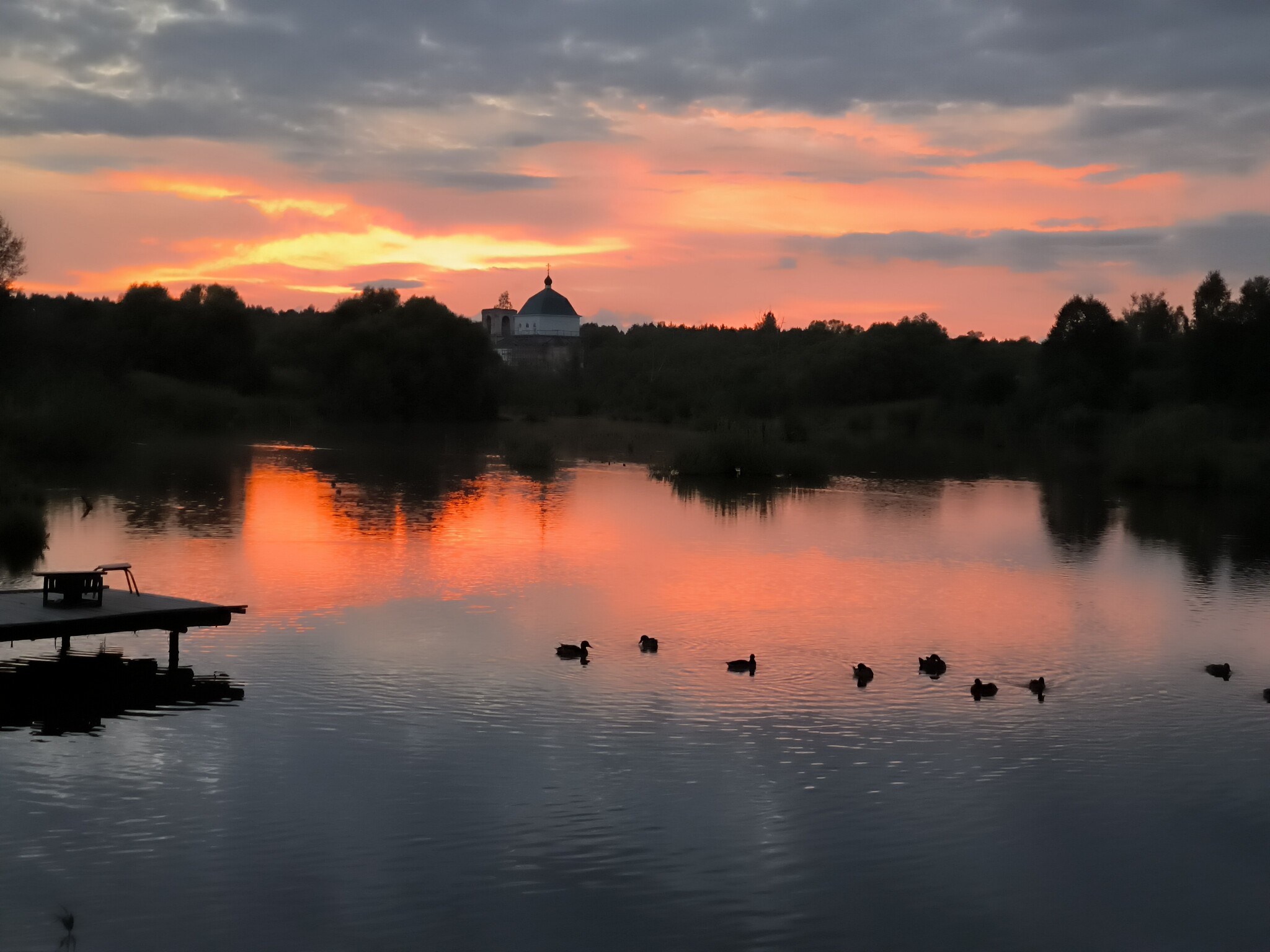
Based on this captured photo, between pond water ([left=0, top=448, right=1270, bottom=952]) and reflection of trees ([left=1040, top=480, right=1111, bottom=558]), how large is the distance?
513 cm

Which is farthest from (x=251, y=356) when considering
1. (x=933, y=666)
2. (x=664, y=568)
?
(x=933, y=666)

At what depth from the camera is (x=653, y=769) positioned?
1169cm


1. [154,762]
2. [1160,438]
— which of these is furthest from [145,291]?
[154,762]

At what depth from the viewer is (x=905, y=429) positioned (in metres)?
86.5

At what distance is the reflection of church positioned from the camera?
493ft

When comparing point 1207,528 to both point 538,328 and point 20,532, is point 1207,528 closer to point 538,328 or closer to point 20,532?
point 20,532

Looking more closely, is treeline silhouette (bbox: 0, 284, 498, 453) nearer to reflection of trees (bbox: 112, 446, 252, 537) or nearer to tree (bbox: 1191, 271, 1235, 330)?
reflection of trees (bbox: 112, 446, 252, 537)

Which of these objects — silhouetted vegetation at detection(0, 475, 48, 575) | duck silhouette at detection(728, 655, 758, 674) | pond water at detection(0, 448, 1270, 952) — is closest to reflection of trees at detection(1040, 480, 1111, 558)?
pond water at detection(0, 448, 1270, 952)

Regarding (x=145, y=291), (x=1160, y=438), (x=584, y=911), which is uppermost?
(x=145, y=291)

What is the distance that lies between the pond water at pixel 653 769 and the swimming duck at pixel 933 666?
123mm

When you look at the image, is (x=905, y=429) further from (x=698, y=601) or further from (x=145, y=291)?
(x=698, y=601)

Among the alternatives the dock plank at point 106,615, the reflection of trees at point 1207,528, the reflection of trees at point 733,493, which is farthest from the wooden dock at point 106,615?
the reflection of trees at point 733,493

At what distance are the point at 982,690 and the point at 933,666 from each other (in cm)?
111

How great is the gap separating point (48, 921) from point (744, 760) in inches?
232
